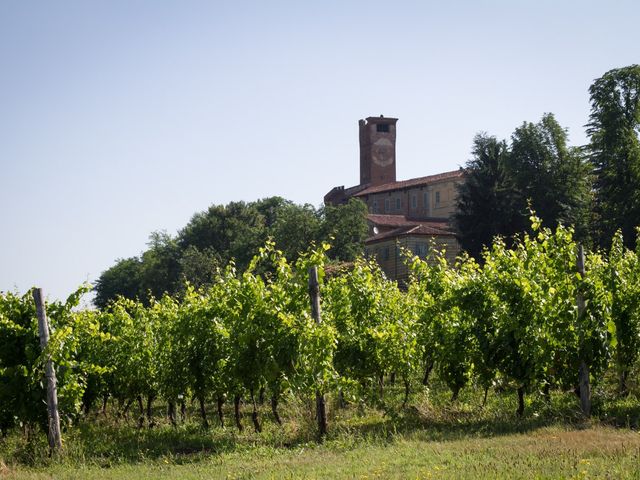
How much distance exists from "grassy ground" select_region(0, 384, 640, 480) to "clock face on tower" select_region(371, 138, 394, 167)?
70.7 metres

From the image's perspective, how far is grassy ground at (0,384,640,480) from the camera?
8.98m

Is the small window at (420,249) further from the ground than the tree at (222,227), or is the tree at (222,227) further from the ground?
the tree at (222,227)

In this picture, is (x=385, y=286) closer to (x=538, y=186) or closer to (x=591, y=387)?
(x=591, y=387)

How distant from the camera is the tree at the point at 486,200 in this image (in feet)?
148

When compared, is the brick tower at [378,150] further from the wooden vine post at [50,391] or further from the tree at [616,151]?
the wooden vine post at [50,391]

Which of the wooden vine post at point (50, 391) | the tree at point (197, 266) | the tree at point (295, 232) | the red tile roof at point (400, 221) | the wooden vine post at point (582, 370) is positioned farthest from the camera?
the red tile roof at point (400, 221)

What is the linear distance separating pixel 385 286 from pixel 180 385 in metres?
5.93

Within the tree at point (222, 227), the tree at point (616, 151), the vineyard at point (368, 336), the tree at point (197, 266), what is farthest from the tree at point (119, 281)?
the vineyard at point (368, 336)

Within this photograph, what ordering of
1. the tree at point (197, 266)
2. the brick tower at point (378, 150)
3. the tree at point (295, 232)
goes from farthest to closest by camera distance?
the brick tower at point (378, 150), the tree at point (197, 266), the tree at point (295, 232)

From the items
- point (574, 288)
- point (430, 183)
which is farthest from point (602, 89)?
point (574, 288)

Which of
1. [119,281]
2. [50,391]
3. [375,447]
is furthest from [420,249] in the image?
[375,447]

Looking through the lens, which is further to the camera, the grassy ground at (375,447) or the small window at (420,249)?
the small window at (420,249)

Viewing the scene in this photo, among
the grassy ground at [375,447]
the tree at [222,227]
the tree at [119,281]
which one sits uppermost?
the tree at [222,227]

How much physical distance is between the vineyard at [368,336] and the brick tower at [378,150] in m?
70.1
